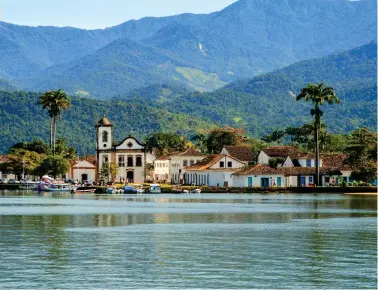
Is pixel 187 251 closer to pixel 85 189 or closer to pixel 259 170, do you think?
pixel 259 170

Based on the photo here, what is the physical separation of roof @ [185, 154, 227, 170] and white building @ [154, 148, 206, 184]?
895 centimetres

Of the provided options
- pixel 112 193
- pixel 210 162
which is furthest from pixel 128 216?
pixel 210 162

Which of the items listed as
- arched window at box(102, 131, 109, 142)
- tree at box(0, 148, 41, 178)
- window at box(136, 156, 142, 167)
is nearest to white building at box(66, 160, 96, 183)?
tree at box(0, 148, 41, 178)

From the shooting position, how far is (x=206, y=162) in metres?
156

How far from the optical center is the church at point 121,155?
168 meters

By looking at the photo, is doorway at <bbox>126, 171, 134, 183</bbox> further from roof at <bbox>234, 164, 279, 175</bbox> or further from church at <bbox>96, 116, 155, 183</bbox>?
roof at <bbox>234, 164, 279, 175</bbox>

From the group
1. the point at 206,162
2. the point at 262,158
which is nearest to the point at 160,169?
the point at 206,162

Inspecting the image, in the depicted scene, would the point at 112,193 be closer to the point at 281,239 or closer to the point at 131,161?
the point at 131,161

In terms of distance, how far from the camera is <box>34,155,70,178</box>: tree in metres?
167

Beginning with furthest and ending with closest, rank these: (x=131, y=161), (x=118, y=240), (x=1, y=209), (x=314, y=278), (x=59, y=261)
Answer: (x=131, y=161)
(x=1, y=209)
(x=118, y=240)
(x=59, y=261)
(x=314, y=278)

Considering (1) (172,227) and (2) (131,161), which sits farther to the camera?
(2) (131,161)

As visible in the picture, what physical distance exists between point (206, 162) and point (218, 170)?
8613mm

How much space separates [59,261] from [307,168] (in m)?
103

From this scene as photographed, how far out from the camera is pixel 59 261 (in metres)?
41.1
